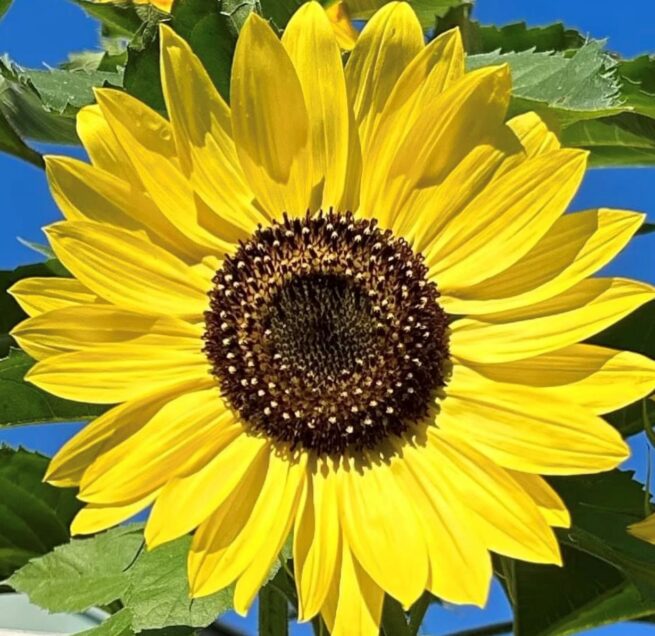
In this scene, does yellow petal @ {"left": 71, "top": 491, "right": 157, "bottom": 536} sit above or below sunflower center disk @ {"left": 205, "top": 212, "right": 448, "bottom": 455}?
below

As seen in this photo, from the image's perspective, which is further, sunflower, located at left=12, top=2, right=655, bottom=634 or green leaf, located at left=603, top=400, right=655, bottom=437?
green leaf, located at left=603, top=400, right=655, bottom=437

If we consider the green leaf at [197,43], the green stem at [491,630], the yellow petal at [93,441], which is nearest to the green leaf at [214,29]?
the green leaf at [197,43]

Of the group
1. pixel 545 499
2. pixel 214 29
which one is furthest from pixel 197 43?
pixel 545 499

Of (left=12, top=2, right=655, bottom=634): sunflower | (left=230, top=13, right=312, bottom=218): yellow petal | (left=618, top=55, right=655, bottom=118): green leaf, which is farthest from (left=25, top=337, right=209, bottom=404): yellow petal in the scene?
(left=618, top=55, right=655, bottom=118): green leaf

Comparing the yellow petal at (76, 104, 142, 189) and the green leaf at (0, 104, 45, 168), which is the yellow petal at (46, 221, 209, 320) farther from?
the green leaf at (0, 104, 45, 168)

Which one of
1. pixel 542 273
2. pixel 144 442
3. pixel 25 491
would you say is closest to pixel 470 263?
pixel 542 273

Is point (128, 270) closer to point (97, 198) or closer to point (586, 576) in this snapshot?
point (97, 198)

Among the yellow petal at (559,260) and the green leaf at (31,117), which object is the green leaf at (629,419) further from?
the green leaf at (31,117)
